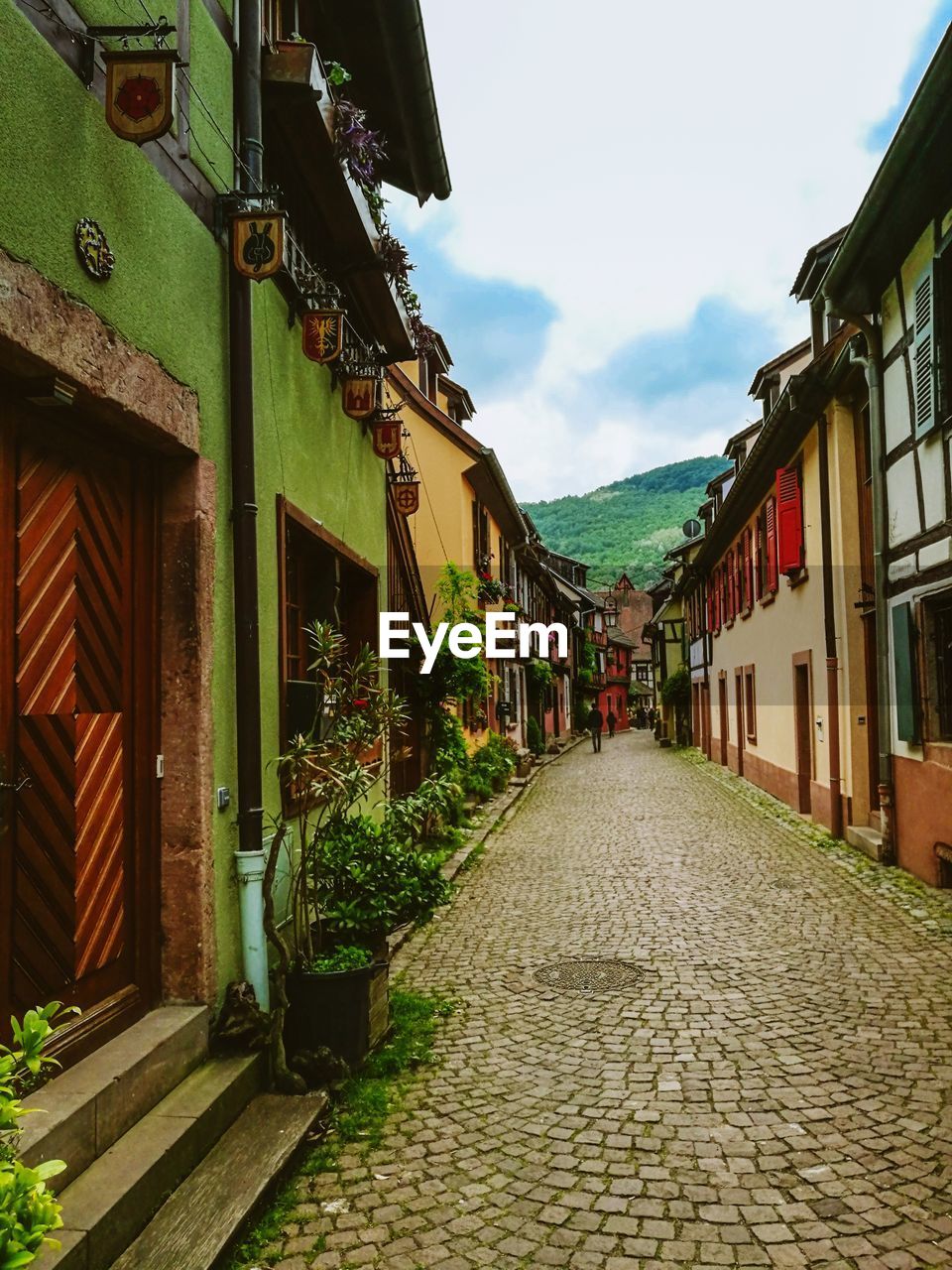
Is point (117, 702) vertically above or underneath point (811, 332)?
underneath

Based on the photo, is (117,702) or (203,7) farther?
(203,7)

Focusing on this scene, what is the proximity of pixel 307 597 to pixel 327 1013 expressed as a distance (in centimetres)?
316

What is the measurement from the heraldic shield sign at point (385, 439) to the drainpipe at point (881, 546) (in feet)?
15.4

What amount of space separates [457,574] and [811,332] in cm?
605

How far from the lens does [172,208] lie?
398 centimetres

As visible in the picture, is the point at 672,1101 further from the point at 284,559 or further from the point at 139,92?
the point at 139,92

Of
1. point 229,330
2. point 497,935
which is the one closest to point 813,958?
point 497,935

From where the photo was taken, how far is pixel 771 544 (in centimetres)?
1505

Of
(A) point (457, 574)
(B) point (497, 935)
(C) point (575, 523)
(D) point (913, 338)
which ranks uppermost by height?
(C) point (575, 523)

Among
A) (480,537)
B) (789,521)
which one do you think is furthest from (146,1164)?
(480,537)

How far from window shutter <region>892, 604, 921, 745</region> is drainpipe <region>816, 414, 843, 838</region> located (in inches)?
89.4

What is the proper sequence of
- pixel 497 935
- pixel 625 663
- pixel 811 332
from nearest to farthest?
pixel 497 935 < pixel 811 332 < pixel 625 663

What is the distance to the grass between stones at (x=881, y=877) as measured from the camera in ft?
24.1

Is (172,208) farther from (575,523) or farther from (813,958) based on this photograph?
(575,523)
